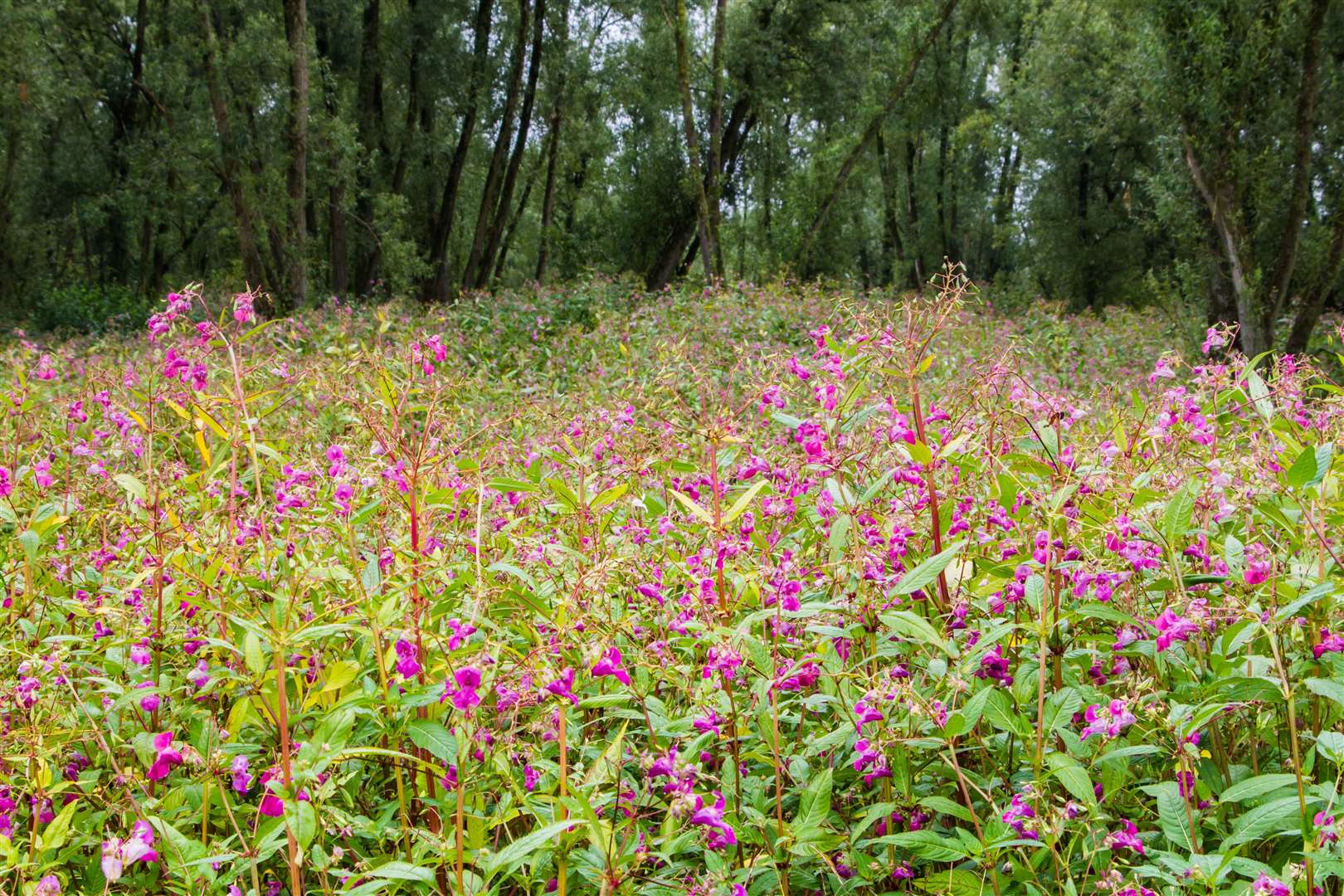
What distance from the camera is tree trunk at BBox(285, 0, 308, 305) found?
1411cm

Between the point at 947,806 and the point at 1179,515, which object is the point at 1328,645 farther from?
the point at 947,806

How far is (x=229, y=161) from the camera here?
14211 mm

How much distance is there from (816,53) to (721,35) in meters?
2.84

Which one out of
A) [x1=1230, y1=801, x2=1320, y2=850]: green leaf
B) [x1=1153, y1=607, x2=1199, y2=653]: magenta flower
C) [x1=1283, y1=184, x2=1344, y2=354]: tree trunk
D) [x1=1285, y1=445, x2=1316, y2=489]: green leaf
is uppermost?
[x1=1283, y1=184, x2=1344, y2=354]: tree trunk

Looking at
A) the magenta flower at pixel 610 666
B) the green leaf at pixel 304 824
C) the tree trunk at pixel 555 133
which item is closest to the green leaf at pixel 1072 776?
the magenta flower at pixel 610 666

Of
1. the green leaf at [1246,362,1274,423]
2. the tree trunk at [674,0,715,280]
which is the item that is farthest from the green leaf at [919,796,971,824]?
the tree trunk at [674,0,715,280]

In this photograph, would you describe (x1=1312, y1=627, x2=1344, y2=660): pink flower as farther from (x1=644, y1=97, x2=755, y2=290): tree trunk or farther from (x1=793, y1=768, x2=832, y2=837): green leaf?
(x1=644, y1=97, x2=755, y2=290): tree trunk

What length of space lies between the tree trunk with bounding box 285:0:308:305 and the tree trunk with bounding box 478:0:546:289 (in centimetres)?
535

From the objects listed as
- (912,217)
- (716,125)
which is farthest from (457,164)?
(912,217)

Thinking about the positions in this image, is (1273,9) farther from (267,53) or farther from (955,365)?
(267,53)

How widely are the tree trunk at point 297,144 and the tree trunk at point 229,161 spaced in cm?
63

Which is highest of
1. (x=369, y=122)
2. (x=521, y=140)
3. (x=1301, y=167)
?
(x=369, y=122)

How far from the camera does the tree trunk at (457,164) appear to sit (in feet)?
→ 62.4

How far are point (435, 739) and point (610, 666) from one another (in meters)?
0.33
